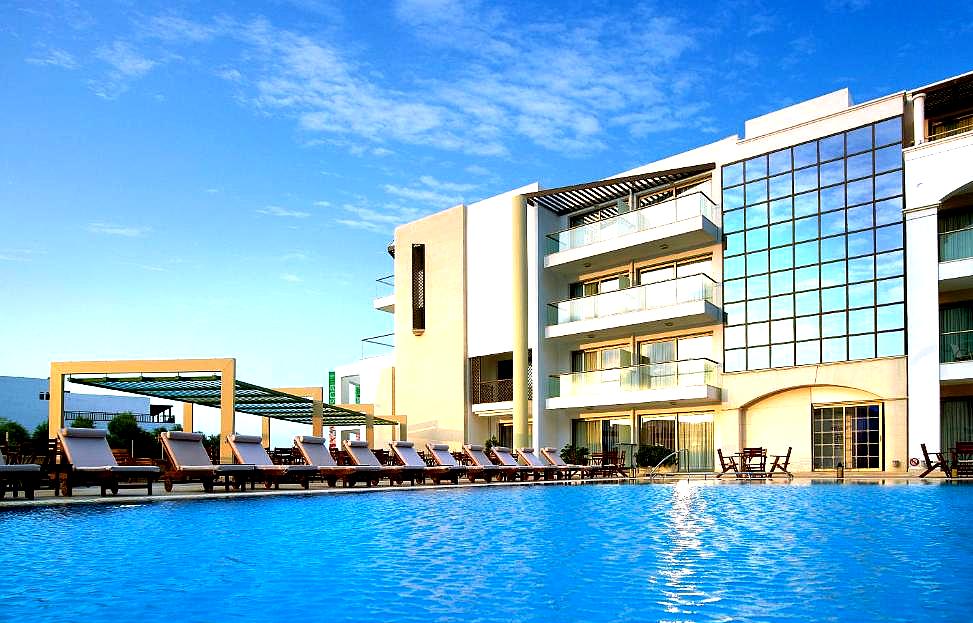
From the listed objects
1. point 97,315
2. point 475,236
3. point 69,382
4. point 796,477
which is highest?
point 475,236

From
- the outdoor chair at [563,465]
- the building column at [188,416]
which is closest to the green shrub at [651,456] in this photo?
the outdoor chair at [563,465]

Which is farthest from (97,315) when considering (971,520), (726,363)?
(971,520)

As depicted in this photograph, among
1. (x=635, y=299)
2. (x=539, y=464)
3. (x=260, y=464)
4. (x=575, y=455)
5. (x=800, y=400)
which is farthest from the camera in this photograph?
(x=575, y=455)

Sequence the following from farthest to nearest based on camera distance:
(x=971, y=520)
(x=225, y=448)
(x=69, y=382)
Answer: (x=69, y=382) < (x=225, y=448) < (x=971, y=520)

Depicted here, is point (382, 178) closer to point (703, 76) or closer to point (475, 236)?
point (475, 236)

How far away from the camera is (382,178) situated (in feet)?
110

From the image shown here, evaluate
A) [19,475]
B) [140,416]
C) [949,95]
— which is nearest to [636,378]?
[949,95]

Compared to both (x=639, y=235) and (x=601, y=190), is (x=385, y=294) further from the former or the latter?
(x=639, y=235)

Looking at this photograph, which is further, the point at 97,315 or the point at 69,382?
the point at 97,315

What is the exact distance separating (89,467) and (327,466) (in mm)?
5443

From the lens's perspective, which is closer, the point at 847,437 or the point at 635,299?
the point at 847,437

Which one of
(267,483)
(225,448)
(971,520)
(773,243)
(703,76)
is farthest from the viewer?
(703,76)

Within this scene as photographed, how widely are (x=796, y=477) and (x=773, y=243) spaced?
7.32 meters

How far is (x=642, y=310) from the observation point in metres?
30.0
